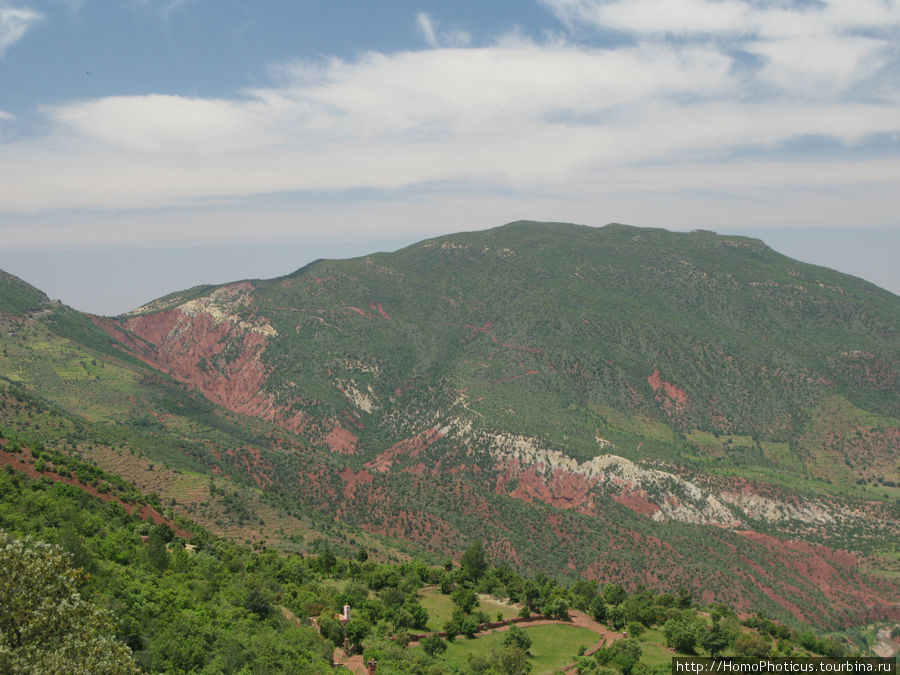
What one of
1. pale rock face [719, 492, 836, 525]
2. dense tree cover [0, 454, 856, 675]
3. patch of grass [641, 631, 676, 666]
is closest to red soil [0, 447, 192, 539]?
dense tree cover [0, 454, 856, 675]

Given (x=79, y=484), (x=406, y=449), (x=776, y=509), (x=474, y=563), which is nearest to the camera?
(x=79, y=484)

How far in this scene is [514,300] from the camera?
19900 centimetres

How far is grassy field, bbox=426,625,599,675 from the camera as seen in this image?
1932 inches

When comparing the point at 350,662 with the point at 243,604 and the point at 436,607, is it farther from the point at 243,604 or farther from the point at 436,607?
the point at 436,607

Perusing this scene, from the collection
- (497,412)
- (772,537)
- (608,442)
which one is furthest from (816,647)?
(497,412)

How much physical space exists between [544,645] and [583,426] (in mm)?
93952

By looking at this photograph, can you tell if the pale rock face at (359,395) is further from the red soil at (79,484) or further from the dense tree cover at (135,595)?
the dense tree cover at (135,595)

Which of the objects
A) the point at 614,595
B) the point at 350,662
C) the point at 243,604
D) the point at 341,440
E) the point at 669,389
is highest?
the point at 669,389

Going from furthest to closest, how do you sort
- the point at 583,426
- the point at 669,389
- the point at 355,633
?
the point at 669,389 < the point at 583,426 < the point at 355,633

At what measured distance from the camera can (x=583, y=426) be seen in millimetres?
145500

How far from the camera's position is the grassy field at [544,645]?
49.1 meters

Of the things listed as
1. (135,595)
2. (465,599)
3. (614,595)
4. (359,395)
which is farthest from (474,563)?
(359,395)

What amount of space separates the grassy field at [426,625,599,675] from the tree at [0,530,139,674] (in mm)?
31296

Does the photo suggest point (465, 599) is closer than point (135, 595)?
No
